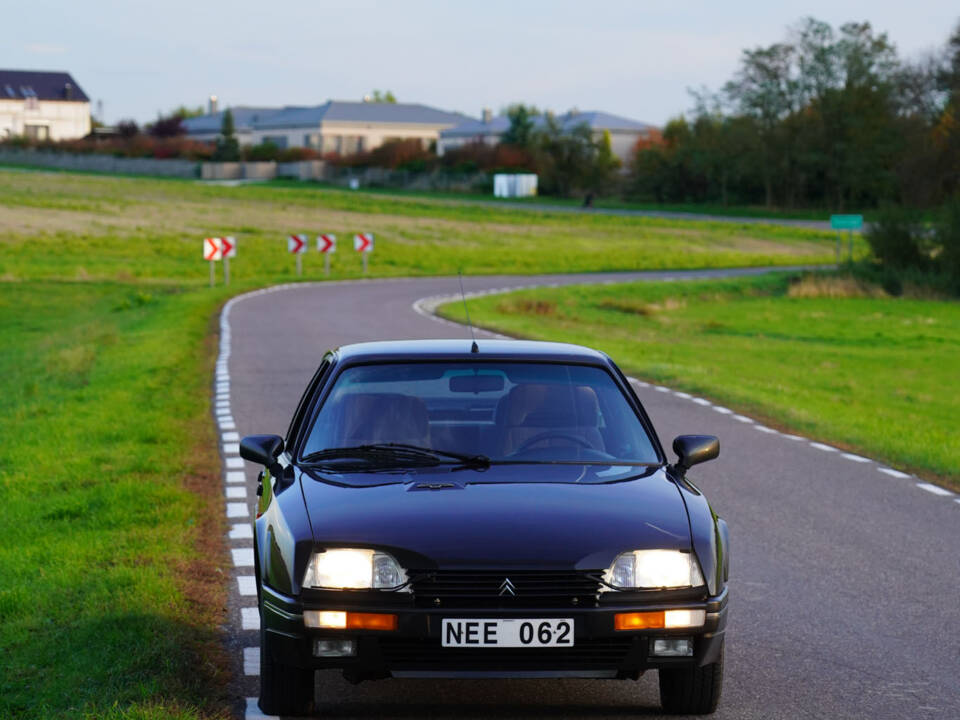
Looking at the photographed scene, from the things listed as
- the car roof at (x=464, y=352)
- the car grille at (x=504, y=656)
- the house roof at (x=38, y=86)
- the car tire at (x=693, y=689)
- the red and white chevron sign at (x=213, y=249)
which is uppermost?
the house roof at (x=38, y=86)

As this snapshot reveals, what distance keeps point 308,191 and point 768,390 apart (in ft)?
332

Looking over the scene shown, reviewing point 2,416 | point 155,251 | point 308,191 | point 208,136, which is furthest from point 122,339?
point 208,136

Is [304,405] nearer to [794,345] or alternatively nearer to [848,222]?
[794,345]

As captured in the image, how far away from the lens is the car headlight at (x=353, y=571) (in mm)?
5531

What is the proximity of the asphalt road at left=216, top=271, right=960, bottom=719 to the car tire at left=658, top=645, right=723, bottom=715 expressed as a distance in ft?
0.41

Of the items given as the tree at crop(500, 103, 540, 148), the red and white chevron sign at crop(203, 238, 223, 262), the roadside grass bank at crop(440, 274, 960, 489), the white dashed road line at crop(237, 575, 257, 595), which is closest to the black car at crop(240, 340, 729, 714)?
the white dashed road line at crop(237, 575, 257, 595)

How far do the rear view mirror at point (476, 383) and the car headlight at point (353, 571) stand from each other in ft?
5.05

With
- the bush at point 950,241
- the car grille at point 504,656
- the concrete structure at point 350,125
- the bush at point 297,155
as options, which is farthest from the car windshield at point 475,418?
the concrete structure at point 350,125

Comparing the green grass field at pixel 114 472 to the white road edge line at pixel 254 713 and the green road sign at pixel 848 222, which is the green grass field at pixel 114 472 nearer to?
the white road edge line at pixel 254 713

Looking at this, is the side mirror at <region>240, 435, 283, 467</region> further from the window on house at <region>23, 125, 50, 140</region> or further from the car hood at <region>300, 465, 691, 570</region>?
the window on house at <region>23, 125, 50, 140</region>

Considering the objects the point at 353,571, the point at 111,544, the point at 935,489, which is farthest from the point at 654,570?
the point at 935,489

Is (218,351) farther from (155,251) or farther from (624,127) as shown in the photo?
(624,127)

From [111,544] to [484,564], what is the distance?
4.68m

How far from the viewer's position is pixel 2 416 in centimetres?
1761
